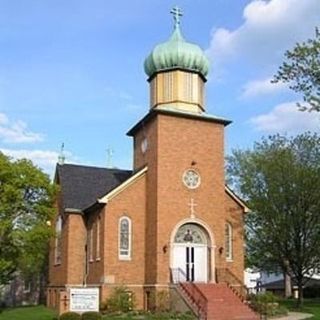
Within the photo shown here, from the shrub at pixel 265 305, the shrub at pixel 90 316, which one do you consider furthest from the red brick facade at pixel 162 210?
the shrub at pixel 90 316

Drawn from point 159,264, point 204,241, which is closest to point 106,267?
point 159,264

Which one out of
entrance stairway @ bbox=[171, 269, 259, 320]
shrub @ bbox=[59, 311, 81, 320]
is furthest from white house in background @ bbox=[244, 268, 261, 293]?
shrub @ bbox=[59, 311, 81, 320]

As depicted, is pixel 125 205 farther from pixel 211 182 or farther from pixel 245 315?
A: pixel 245 315

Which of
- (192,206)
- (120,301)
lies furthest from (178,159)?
(120,301)

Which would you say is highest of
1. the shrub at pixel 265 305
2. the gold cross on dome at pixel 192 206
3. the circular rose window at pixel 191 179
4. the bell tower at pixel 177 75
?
the bell tower at pixel 177 75

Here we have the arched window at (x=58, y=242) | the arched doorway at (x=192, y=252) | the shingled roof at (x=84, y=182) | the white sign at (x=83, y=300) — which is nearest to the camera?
the white sign at (x=83, y=300)

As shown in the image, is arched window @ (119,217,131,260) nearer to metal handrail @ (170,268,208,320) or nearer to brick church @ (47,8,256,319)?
brick church @ (47,8,256,319)

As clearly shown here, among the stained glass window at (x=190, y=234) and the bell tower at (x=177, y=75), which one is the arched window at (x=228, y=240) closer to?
the stained glass window at (x=190, y=234)

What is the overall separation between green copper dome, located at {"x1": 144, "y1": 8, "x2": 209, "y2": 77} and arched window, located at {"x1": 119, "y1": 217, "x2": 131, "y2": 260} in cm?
913

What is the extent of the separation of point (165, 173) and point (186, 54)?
7.51m

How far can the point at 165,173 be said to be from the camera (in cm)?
3225

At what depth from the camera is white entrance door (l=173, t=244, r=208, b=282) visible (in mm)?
32344

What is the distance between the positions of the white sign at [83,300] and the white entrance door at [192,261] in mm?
7609

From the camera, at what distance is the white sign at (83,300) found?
987 inches
